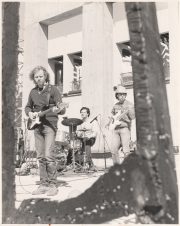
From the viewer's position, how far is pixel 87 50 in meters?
8.77

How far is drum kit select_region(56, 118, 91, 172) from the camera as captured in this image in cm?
667

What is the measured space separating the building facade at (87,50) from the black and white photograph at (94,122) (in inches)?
1.0

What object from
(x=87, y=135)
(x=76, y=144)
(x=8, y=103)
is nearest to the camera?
(x=8, y=103)

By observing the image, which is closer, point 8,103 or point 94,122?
point 8,103

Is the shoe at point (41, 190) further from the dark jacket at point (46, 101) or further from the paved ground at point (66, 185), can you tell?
the dark jacket at point (46, 101)

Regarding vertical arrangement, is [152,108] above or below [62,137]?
above

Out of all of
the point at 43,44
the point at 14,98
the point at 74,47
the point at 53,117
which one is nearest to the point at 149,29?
the point at 14,98

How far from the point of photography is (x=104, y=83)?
8594 mm

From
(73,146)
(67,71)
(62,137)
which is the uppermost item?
(67,71)

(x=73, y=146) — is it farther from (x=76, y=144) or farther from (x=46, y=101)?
(x=46, y=101)

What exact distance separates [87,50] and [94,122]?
224 cm

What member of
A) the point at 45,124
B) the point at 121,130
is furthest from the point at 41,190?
the point at 121,130

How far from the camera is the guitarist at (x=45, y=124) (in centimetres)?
429

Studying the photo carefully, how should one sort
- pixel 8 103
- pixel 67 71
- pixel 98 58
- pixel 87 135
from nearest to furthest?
pixel 8 103 < pixel 87 135 < pixel 98 58 < pixel 67 71
